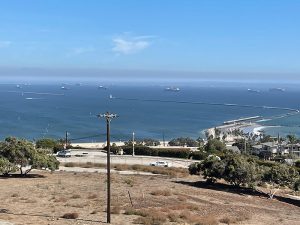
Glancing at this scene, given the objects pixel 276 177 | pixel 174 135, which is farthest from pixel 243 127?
pixel 276 177

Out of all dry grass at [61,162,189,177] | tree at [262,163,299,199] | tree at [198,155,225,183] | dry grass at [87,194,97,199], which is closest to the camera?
dry grass at [87,194,97,199]

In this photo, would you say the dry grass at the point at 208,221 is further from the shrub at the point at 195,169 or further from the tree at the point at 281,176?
the shrub at the point at 195,169

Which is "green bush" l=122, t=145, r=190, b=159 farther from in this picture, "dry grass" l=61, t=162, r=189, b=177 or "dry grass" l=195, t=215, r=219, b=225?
"dry grass" l=195, t=215, r=219, b=225

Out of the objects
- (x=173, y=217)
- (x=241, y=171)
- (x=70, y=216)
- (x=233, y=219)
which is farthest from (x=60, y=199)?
(x=241, y=171)

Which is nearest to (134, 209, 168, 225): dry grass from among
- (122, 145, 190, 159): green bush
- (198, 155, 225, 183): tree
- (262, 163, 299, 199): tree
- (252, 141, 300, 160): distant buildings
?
(198, 155, 225, 183): tree

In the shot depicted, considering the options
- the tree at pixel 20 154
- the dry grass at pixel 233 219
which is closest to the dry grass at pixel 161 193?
the dry grass at pixel 233 219

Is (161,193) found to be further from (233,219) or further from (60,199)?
(233,219)

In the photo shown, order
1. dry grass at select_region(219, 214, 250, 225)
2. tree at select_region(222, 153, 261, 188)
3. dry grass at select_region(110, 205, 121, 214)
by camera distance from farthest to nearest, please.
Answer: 1. tree at select_region(222, 153, 261, 188)
2. dry grass at select_region(110, 205, 121, 214)
3. dry grass at select_region(219, 214, 250, 225)

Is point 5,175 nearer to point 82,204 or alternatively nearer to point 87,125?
point 82,204

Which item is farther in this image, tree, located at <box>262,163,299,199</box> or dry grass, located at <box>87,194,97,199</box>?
tree, located at <box>262,163,299,199</box>

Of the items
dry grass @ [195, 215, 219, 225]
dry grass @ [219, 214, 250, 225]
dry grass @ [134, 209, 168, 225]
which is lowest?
dry grass @ [219, 214, 250, 225]
